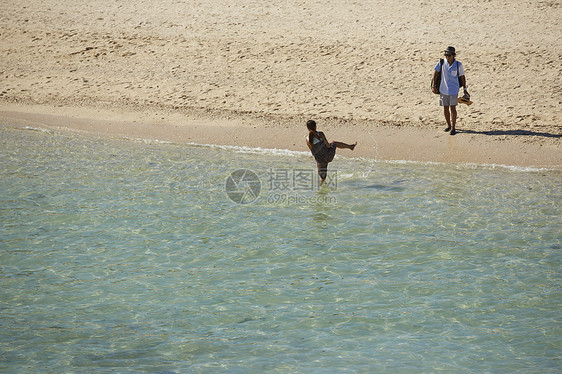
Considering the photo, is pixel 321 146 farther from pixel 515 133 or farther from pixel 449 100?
pixel 515 133

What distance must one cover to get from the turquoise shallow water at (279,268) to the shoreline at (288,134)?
2.07 ft

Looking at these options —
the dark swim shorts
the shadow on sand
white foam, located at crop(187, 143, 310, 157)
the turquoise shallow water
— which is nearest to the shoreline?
the shadow on sand

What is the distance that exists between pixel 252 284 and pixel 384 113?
26.5ft

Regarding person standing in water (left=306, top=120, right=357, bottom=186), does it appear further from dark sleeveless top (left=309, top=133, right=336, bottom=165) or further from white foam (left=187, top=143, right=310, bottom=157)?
white foam (left=187, top=143, right=310, bottom=157)

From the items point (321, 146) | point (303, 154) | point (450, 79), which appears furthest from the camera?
point (303, 154)

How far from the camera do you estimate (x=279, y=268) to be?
8.73 meters

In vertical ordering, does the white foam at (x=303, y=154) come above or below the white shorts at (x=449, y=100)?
below

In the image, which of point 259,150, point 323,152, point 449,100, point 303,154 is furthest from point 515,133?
point 259,150

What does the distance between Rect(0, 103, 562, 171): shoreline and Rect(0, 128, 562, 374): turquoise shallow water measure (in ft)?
2.07

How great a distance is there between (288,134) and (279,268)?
6586 millimetres

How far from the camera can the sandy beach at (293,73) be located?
1434 cm

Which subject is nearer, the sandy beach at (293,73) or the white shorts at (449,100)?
the white shorts at (449,100)

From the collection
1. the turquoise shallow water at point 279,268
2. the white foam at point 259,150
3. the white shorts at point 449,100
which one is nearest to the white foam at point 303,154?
the white foam at point 259,150

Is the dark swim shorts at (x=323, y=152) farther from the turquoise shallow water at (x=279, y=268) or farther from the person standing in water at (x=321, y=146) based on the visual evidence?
the turquoise shallow water at (x=279, y=268)
